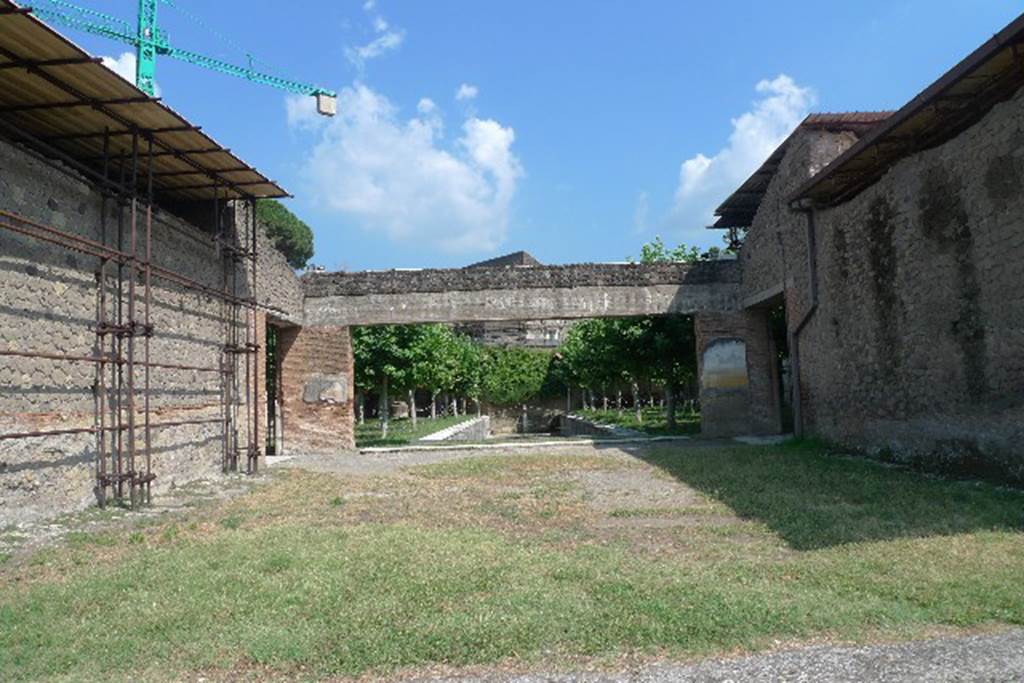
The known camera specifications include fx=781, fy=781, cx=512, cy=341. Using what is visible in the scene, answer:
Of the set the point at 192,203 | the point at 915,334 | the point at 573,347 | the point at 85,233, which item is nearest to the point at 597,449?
the point at 915,334

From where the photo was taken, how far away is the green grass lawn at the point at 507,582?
369cm

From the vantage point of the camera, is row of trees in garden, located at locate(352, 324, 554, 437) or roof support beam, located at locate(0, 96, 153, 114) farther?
row of trees in garden, located at locate(352, 324, 554, 437)

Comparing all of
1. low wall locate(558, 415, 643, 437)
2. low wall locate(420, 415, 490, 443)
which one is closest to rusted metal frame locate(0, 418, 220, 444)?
low wall locate(420, 415, 490, 443)

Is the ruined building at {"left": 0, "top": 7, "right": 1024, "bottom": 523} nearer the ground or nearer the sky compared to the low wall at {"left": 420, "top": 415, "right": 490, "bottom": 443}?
nearer the sky

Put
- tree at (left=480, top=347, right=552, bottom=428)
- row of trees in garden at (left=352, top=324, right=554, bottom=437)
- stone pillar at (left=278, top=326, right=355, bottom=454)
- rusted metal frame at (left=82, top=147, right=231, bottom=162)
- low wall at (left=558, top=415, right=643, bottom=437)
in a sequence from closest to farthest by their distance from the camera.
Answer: rusted metal frame at (left=82, top=147, right=231, bottom=162) < stone pillar at (left=278, top=326, right=355, bottom=454) < low wall at (left=558, top=415, right=643, bottom=437) < row of trees in garden at (left=352, top=324, right=554, bottom=437) < tree at (left=480, top=347, right=552, bottom=428)

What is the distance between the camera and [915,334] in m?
9.88

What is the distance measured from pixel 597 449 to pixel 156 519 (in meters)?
8.66

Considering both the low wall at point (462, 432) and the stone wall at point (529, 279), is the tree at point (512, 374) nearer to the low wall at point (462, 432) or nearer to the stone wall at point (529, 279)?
the low wall at point (462, 432)

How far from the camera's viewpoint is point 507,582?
4.72 m

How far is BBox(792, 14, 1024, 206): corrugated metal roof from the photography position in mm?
7559

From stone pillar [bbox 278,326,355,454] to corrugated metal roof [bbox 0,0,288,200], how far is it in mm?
5076

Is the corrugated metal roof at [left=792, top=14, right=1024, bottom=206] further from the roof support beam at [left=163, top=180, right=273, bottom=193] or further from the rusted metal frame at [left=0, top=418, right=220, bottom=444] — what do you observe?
the rusted metal frame at [left=0, top=418, right=220, bottom=444]

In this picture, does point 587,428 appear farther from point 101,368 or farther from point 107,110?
point 107,110

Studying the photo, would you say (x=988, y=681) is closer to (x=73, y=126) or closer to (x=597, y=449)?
(x=73, y=126)
